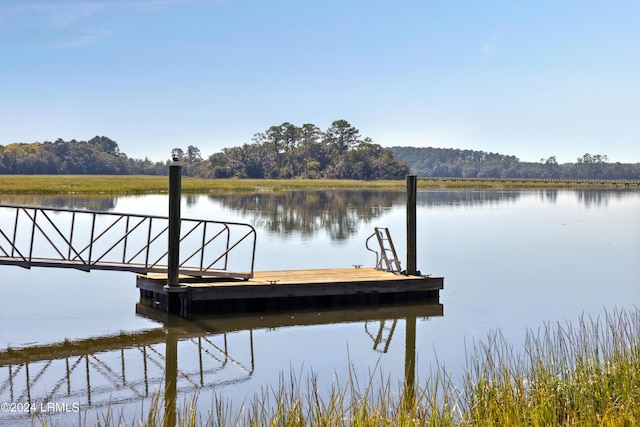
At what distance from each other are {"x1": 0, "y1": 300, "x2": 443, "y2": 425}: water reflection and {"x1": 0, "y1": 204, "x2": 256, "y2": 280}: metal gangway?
1191 millimetres

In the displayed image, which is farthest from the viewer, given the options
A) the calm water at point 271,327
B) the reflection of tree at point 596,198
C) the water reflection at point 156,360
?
the reflection of tree at point 596,198

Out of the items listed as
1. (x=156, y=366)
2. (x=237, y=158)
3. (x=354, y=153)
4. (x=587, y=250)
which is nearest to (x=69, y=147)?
(x=237, y=158)

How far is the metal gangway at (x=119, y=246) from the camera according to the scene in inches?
585

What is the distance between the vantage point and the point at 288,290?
15141 mm

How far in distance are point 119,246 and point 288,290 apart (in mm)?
12733

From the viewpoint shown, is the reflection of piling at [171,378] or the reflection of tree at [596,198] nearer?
the reflection of piling at [171,378]

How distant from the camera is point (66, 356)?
11742 mm

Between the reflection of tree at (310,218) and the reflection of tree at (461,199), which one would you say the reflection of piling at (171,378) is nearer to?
the reflection of tree at (310,218)

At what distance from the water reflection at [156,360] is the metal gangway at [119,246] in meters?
1.19

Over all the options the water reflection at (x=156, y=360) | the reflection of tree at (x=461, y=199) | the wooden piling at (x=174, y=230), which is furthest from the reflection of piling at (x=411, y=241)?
the reflection of tree at (x=461, y=199)

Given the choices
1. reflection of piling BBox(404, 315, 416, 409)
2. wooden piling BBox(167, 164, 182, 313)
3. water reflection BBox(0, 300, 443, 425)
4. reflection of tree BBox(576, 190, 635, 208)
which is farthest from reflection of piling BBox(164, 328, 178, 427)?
reflection of tree BBox(576, 190, 635, 208)

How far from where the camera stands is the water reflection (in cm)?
Answer: 993

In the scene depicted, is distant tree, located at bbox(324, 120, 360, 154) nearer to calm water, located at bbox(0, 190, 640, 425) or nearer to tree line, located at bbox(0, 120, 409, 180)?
tree line, located at bbox(0, 120, 409, 180)

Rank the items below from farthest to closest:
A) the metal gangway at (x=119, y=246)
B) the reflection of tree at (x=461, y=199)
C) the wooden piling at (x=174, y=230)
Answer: the reflection of tree at (x=461, y=199) < the metal gangway at (x=119, y=246) < the wooden piling at (x=174, y=230)
